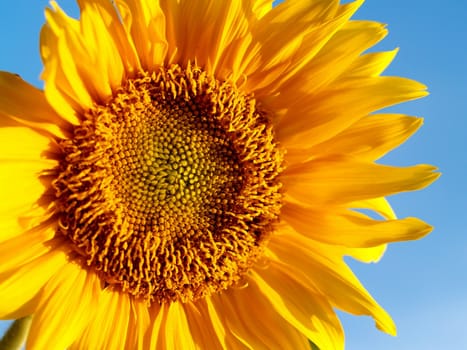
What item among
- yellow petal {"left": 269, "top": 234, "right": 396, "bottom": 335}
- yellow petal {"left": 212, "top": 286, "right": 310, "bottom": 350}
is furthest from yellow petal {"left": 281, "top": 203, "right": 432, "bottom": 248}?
yellow petal {"left": 212, "top": 286, "right": 310, "bottom": 350}

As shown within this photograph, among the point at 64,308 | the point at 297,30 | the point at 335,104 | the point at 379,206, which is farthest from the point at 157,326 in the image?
the point at 297,30

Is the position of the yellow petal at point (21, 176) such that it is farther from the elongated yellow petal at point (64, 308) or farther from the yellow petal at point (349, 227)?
the yellow petal at point (349, 227)

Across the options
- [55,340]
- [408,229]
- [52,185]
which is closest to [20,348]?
[55,340]

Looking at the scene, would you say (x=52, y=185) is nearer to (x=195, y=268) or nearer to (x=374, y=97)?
(x=195, y=268)

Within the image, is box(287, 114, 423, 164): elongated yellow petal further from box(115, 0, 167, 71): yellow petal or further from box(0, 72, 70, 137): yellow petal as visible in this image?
box(0, 72, 70, 137): yellow petal

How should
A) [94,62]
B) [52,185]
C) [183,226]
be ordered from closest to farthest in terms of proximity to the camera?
1. [94,62]
2. [52,185]
3. [183,226]

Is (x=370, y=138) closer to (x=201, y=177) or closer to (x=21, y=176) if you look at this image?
(x=201, y=177)

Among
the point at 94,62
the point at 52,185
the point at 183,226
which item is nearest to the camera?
the point at 94,62
